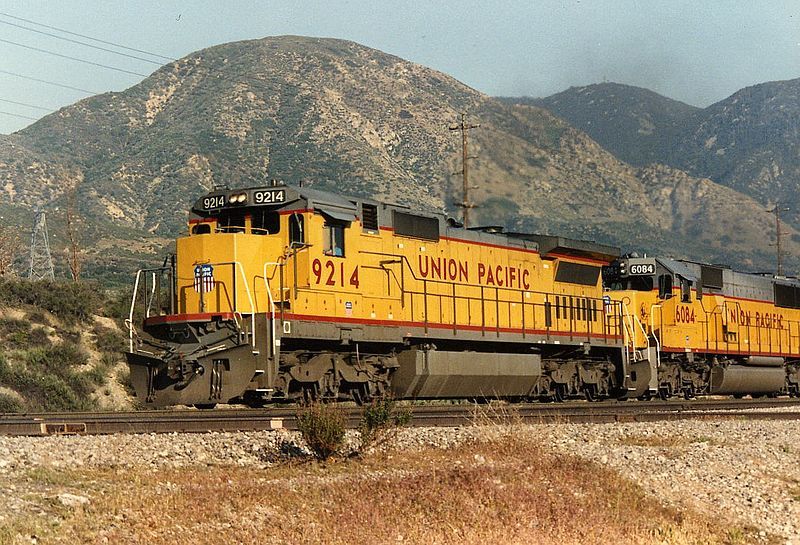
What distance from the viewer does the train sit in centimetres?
1527

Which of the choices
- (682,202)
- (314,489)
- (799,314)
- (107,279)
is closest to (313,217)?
(314,489)

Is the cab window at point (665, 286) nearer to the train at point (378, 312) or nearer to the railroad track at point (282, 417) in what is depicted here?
the train at point (378, 312)

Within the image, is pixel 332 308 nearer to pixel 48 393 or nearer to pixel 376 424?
pixel 376 424

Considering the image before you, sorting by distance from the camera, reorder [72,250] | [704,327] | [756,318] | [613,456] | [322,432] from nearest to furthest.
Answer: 1. [322,432]
2. [613,456]
3. [704,327]
4. [756,318]
5. [72,250]

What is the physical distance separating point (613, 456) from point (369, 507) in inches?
173

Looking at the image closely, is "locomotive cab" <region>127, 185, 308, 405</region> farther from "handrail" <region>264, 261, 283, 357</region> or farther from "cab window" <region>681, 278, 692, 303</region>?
"cab window" <region>681, 278, 692, 303</region>

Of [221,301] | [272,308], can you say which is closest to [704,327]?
[272,308]

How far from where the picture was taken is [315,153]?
96125mm

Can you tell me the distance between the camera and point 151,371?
49.8ft

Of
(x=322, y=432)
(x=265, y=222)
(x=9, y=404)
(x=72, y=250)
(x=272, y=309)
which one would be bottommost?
(x=9, y=404)

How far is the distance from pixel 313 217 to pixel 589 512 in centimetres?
819

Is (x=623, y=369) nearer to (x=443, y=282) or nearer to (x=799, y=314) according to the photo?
(x=443, y=282)

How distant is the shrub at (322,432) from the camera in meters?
10.7

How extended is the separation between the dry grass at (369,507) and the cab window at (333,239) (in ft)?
20.1
